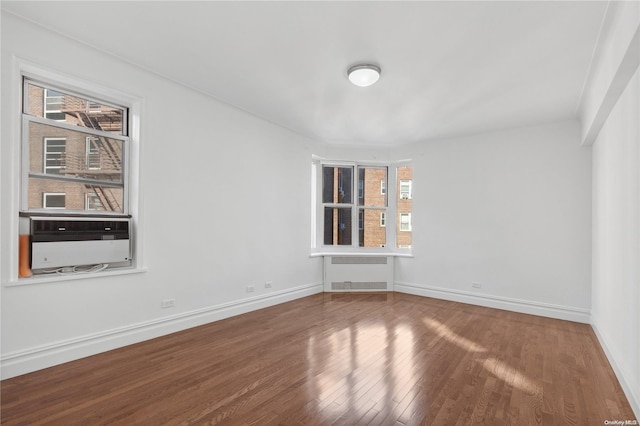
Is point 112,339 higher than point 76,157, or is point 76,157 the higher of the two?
point 76,157

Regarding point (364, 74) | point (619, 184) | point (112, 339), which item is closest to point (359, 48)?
point (364, 74)

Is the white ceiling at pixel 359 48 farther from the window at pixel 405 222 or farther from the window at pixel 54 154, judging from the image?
the window at pixel 405 222

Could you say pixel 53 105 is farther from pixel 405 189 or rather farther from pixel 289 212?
pixel 405 189

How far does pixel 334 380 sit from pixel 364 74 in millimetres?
2782

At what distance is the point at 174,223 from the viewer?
12.2 ft

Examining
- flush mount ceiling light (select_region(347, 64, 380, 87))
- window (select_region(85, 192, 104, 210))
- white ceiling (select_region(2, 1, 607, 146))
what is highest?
white ceiling (select_region(2, 1, 607, 146))

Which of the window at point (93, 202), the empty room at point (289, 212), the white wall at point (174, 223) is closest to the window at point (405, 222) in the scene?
the empty room at point (289, 212)

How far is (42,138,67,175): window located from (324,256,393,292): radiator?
4.17m

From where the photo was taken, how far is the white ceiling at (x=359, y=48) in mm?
2400

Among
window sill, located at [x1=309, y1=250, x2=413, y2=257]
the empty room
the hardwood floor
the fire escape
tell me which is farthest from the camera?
window sill, located at [x1=309, y1=250, x2=413, y2=257]

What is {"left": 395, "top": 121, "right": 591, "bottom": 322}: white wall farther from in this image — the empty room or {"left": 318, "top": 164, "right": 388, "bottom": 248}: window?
{"left": 318, "top": 164, "right": 388, "bottom": 248}: window

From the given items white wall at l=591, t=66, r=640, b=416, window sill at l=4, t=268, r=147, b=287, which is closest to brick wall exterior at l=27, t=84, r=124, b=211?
window sill at l=4, t=268, r=147, b=287

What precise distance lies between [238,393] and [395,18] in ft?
10.0

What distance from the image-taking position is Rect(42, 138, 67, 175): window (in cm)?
290
